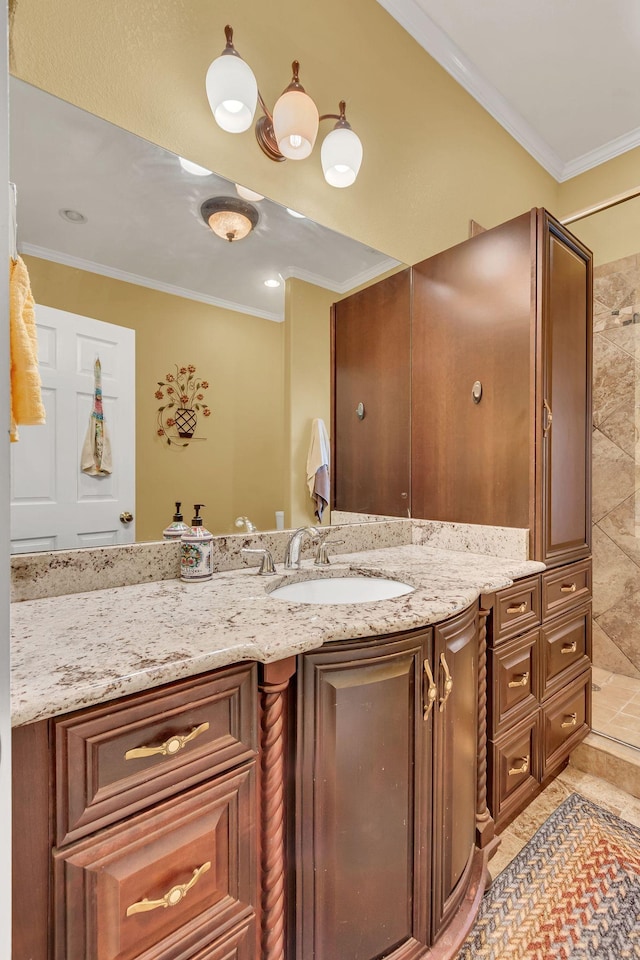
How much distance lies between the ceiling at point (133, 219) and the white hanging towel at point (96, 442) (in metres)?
0.31

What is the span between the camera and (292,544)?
1.45 meters

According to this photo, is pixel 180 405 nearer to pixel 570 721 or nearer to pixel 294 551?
pixel 294 551

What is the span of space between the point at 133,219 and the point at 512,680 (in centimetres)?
185

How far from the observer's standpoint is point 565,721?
1.75 metres

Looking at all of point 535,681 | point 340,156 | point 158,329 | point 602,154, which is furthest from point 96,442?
point 602,154

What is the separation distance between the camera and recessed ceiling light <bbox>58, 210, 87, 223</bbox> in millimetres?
1111

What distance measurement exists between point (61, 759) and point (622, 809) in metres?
1.97

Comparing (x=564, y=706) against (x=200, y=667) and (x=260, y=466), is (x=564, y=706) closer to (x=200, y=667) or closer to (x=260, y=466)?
(x=260, y=466)

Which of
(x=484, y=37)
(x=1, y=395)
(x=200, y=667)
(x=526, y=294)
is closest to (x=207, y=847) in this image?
(x=200, y=667)

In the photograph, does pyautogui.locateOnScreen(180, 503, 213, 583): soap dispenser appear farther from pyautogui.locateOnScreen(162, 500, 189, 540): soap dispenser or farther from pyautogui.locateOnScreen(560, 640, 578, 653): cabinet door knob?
pyautogui.locateOnScreen(560, 640, 578, 653): cabinet door knob

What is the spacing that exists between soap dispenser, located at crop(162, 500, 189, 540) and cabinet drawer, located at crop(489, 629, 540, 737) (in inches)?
40.7

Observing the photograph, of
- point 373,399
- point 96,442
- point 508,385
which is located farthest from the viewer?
point 373,399

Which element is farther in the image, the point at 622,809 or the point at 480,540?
the point at 480,540

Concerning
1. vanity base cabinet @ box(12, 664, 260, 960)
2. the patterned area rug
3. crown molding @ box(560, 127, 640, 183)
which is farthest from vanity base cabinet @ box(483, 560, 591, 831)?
crown molding @ box(560, 127, 640, 183)
